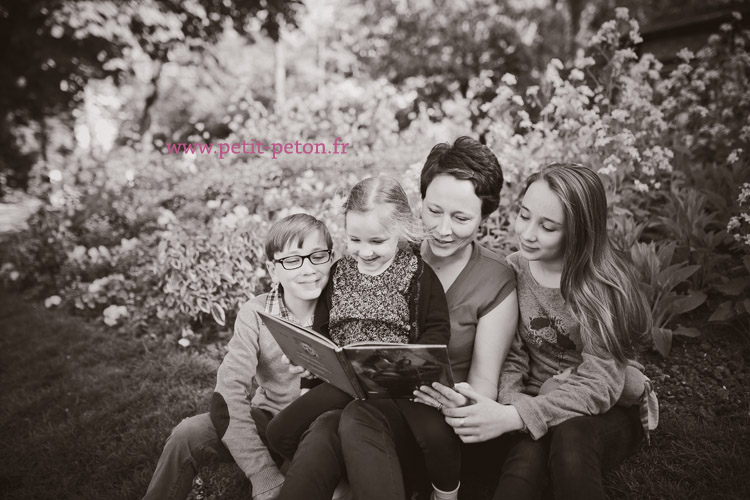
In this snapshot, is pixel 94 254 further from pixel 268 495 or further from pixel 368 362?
pixel 368 362

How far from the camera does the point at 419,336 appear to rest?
2.08 metres

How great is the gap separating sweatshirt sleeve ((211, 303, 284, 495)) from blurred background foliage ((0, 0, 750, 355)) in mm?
1421

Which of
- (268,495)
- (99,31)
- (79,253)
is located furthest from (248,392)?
(99,31)

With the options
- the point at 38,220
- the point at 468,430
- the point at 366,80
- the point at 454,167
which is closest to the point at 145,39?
the point at 38,220

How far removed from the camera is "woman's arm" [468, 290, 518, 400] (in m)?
2.12

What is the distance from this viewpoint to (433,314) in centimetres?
208

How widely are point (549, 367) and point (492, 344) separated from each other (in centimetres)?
28

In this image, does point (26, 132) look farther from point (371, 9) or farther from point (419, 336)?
point (419, 336)

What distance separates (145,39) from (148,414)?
599 cm

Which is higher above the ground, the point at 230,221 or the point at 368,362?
the point at 230,221

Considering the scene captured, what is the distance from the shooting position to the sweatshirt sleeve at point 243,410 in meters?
2.07

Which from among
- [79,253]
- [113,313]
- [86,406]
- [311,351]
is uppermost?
[311,351]

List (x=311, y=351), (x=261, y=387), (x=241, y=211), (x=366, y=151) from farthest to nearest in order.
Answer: (x=366, y=151)
(x=241, y=211)
(x=261, y=387)
(x=311, y=351)

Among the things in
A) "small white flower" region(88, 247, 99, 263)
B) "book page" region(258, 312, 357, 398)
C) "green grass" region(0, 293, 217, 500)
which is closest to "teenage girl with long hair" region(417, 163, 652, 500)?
"book page" region(258, 312, 357, 398)
